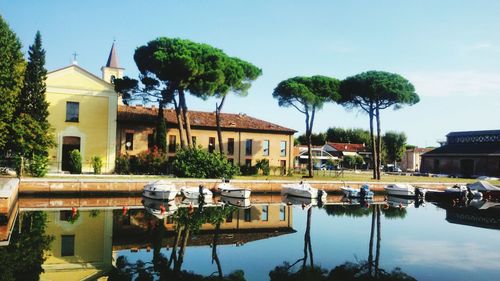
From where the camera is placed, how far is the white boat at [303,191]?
33.1 metres

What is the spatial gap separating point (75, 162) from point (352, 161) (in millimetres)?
45524

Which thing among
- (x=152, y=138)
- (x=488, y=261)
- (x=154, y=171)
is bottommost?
(x=488, y=261)

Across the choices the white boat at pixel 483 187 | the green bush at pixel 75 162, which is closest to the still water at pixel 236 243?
the green bush at pixel 75 162

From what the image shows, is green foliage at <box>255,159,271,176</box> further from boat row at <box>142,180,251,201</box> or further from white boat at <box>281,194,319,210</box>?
boat row at <box>142,180,251,201</box>

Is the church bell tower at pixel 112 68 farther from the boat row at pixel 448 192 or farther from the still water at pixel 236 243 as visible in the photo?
the boat row at pixel 448 192

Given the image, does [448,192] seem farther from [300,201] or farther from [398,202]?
[300,201]

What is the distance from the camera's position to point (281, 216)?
24.3m

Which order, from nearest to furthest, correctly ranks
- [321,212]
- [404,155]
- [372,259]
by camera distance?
[372,259]
[321,212]
[404,155]

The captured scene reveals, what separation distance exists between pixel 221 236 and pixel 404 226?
1041cm

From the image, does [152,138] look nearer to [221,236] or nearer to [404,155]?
[221,236]

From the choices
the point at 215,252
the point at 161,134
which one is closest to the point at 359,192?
the point at 161,134

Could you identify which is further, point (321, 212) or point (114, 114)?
point (114, 114)

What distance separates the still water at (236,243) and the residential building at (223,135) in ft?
42.9

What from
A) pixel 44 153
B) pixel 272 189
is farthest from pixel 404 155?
pixel 44 153
